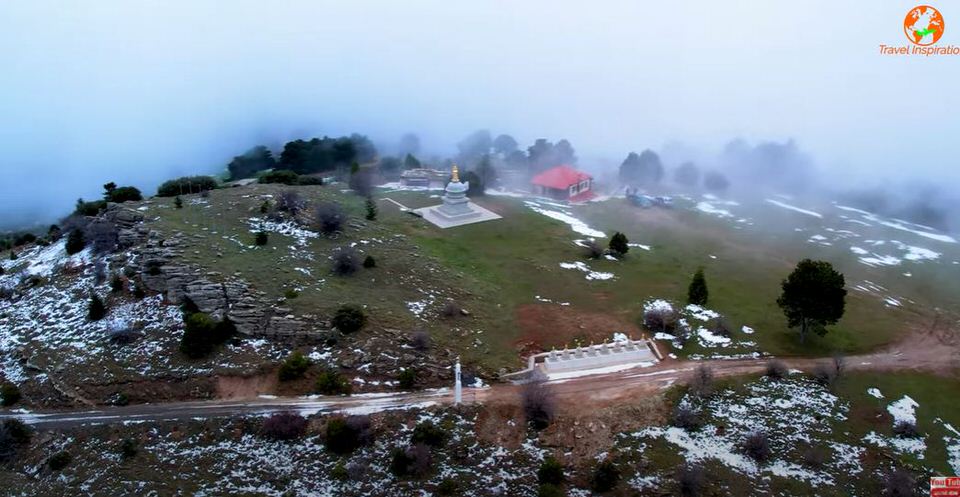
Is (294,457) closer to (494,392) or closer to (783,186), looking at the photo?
(494,392)

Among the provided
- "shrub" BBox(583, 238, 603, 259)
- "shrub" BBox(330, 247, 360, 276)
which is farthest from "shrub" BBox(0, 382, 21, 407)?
"shrub" BBox(583, 238, 603, 259)

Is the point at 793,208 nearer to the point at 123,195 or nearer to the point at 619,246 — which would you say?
the point at 619,246

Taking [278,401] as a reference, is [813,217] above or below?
above

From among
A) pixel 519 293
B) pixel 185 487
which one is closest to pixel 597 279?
pixel 519 293

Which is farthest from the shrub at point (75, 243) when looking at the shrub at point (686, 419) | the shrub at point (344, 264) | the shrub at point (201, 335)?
the shrub at point (686, 419)

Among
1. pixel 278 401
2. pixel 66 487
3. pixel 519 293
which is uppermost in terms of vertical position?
pixel 519 293
